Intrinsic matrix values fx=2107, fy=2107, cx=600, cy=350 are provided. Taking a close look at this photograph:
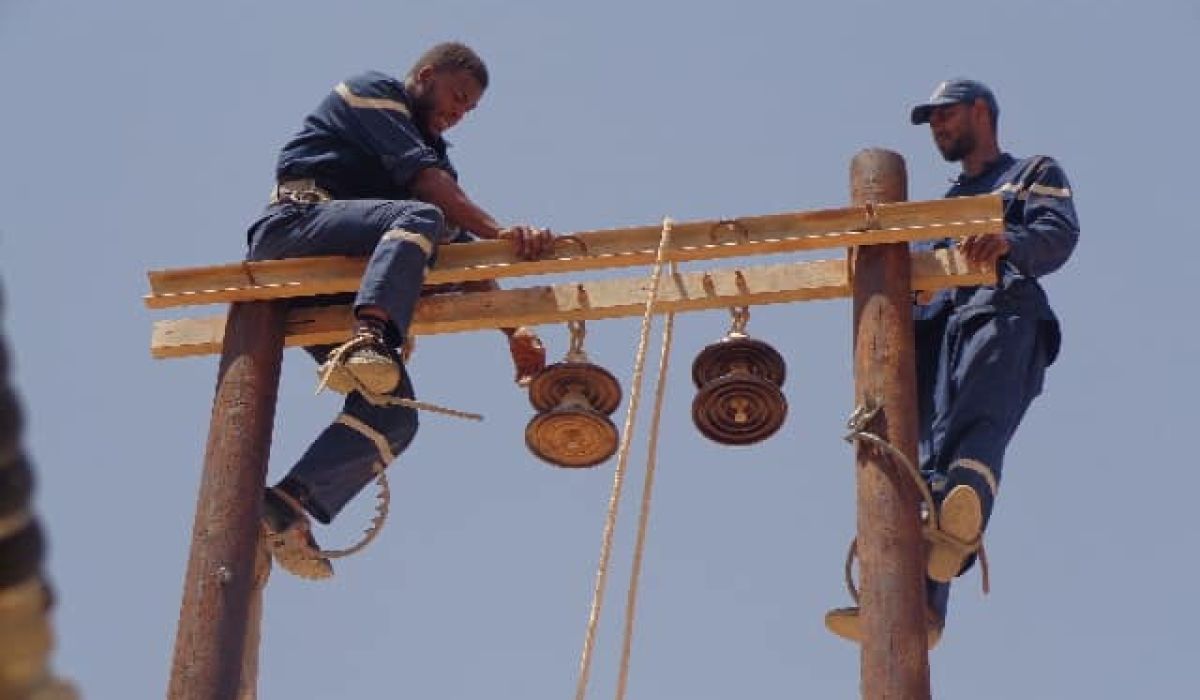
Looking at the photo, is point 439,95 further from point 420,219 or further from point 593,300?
point 593,300

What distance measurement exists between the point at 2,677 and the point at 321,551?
3.94 m

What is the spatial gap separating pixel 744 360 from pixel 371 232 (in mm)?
1146

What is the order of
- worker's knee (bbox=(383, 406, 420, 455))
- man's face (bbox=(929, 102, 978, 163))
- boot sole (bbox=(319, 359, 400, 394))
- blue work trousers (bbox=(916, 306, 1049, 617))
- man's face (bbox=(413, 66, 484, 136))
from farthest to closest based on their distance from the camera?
1. man's face (bbox=(929, 102, 978, 163))
2. man's face (bbox=(413, 66, 484, 136))
3. worker's knee (bbox=(383, 406, 420, 455))
4. blue work trousers (bbox=(916, 306, 1049, 617))
5. boot sole (bbox=(319, 359, 400, 394))

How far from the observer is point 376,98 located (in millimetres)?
6539

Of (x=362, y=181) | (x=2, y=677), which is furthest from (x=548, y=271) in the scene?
(x=2, y=677)

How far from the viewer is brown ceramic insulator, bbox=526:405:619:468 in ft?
20.0

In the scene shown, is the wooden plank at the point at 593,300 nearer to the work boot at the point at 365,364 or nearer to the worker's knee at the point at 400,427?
the worker's knee at the point at 400,427

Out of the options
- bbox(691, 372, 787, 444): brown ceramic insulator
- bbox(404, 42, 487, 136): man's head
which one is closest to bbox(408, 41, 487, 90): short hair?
bbox(404, 42, 487, 136): man's head

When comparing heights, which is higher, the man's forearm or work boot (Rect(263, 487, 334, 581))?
the man's forearm

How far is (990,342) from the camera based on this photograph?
651 cm

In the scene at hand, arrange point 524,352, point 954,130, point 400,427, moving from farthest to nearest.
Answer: point 954,130 → point 524,352 → point 400,427

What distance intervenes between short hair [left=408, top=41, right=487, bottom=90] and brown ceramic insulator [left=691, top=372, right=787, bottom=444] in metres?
1.46

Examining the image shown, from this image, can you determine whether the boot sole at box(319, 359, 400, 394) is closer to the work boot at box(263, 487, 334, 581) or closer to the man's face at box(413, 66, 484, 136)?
the work boot at box(263, 487, 334, 581)

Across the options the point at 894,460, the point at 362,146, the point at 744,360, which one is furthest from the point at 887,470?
the point at 362,146
